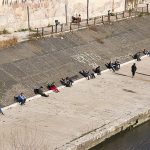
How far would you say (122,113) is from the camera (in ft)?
76.9

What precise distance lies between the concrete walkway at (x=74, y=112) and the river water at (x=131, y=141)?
71 centimetres

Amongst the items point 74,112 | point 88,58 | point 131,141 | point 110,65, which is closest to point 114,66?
point 110,65

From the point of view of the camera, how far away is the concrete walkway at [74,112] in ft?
66.0

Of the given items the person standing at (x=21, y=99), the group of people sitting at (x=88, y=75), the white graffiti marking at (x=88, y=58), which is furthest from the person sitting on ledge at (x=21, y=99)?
the white graffiti marking at (x=88, y=58)

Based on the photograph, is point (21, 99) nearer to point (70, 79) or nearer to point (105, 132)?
point (70, 79)

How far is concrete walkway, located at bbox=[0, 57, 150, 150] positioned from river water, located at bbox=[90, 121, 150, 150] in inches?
27.8

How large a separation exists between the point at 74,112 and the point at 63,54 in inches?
344

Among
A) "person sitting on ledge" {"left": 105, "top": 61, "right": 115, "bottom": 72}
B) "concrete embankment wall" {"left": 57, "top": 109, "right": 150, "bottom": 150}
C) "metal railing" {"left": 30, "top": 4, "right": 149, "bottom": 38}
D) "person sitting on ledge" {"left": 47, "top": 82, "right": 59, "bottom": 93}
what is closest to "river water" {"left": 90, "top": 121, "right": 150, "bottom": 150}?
"concrete embankment wall" {"left": 57, "top": 109, "right": 150, "bottom": 150}

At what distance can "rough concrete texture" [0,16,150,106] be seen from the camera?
26859mm

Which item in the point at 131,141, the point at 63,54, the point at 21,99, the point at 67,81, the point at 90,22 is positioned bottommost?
the point at 131,141

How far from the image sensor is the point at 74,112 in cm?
2338

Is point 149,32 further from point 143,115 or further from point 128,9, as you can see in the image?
point 143,115

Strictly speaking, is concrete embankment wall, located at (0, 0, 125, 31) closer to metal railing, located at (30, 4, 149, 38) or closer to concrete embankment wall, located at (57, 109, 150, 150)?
metal railing, located at (30, 4, 149, 38)

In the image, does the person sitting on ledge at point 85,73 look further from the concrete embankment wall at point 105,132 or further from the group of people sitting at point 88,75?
the concrete embankment wall at point 105,132
